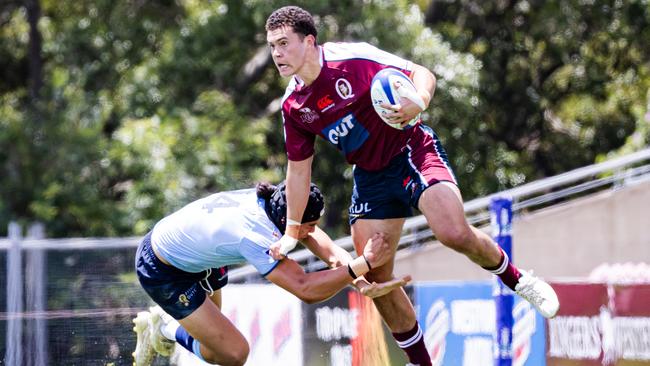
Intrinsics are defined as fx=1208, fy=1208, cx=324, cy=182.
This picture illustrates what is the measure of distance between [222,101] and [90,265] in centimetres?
750

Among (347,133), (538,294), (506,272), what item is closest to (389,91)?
(347,133)

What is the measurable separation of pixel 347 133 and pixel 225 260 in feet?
3.52

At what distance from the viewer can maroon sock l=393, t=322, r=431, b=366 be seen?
7531mm

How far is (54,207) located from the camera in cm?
1620

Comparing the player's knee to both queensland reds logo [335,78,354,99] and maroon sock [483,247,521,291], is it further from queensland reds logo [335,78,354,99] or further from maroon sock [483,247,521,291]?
queensland reds logo [335,78,354,99]

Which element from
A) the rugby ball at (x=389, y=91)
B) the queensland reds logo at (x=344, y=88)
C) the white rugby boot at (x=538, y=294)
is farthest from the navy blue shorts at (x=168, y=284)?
the white rugby boot at (x=538, y=294)

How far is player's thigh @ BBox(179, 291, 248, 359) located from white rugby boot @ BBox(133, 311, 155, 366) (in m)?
0.93

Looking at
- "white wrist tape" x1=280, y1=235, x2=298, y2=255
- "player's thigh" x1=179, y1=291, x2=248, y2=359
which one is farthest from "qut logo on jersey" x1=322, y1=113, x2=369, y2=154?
"player's thigh" x1=179, y1=291, x2=248, y2=359

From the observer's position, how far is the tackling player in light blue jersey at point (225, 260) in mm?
6895

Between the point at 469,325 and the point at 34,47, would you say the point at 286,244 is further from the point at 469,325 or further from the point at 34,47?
the point at 34,47

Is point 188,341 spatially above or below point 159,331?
below

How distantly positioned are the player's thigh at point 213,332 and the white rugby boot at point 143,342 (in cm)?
93

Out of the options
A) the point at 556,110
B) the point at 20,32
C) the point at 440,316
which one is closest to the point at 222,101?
the point at 20,32

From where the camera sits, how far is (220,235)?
7035mm
